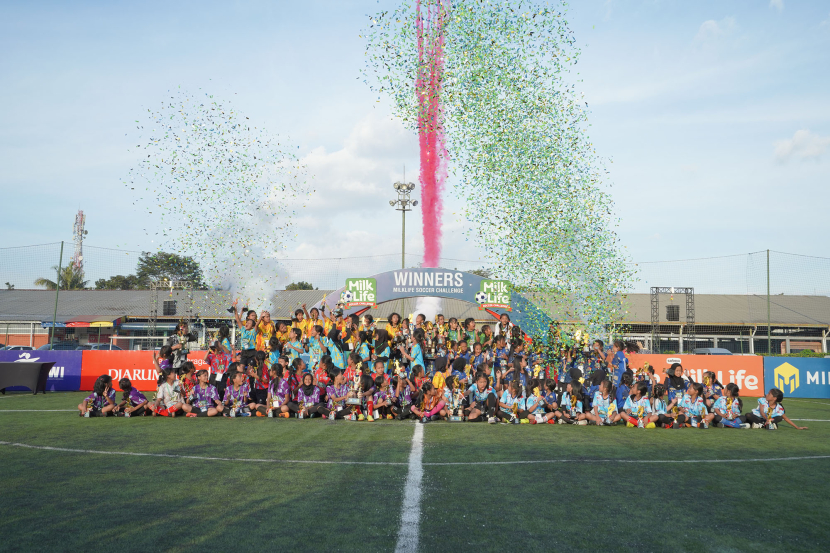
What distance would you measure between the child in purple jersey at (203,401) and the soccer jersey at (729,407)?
1013cm

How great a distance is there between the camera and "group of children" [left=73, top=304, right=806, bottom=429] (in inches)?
480

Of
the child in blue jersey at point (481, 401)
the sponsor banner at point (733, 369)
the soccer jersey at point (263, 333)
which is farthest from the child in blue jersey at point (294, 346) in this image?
the sponsor banner at point (733, 369)

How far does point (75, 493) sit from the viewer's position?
230 inches

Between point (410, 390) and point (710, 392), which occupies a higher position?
point (710, 392)

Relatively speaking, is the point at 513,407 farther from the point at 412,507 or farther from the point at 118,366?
the point at 118,366

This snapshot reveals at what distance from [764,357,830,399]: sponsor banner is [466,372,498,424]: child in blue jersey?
12.1 meters

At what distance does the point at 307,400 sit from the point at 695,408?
7.85m

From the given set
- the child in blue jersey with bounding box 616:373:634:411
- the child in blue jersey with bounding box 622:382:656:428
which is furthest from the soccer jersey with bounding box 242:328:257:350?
the child in blue jersey with bounding box 622:382:656:428

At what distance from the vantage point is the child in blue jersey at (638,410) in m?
12.0

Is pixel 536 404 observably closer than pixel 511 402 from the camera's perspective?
Yes

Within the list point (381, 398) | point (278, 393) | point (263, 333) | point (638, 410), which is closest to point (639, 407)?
point (638, 410)

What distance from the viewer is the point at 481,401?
12.7 metres

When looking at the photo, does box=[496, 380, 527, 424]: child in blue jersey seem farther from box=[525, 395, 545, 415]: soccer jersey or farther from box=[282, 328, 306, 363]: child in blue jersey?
box=[282, 328, 306, 363]: child in blue jersey

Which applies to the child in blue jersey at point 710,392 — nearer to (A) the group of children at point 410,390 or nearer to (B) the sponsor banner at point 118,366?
(A) the group of children at point 410,390
